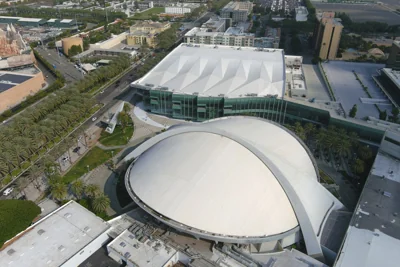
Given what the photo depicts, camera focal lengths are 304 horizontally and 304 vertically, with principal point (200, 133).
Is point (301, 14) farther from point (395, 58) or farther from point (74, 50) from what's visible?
point (74, 50)

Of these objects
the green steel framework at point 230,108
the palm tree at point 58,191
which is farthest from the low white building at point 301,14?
the palm tree at point 58,191

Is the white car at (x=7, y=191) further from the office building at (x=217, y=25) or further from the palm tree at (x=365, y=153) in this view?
the office building at (x=217, y=25)

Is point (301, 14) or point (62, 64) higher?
point (301, 14)

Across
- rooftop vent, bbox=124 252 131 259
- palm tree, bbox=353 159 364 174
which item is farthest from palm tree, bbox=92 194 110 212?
palm tree, bbox=353 159 364 174

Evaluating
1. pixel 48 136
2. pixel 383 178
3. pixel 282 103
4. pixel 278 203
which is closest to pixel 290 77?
pixel 282 103

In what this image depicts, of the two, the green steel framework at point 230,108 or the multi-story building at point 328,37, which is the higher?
the multi-story building at point 328,37

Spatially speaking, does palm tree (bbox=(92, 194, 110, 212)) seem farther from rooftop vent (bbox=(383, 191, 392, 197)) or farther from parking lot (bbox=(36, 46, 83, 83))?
parking lot (bbox=(36, 46, 83, 83))

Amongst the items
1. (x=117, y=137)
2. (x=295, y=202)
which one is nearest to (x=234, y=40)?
(x=117, y=137)
